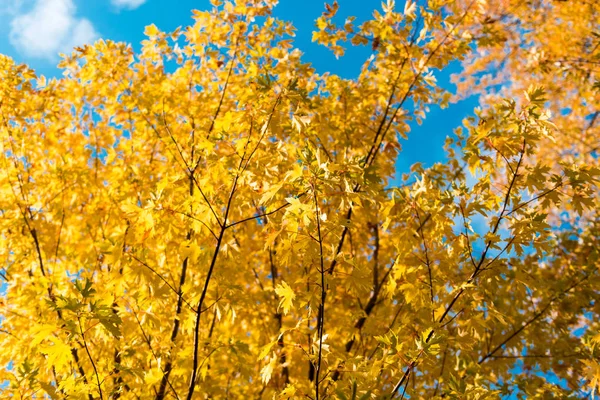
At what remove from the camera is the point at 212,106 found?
458 cm

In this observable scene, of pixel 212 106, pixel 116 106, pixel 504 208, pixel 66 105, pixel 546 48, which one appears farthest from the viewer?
pixel 546 48

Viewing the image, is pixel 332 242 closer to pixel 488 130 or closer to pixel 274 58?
pixel 488 130

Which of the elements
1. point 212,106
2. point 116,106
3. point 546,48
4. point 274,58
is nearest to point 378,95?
point 274,58

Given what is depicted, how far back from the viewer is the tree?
237cm

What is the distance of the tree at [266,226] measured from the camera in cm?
237

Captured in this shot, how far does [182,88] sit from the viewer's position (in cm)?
476

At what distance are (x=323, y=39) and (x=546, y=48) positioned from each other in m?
6.02

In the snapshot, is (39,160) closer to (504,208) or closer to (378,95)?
(378,95)

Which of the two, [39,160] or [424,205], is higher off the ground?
A: [39,160]

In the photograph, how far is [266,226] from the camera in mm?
2277

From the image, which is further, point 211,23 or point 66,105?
point 66,105

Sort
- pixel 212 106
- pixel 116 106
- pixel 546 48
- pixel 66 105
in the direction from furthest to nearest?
1. pixel 546 48
2. pixel 66 105
3. pixel 116 106
4. pixel 212 106

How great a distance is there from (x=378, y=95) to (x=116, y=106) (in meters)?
3.11

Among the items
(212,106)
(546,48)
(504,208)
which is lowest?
(504,208)
